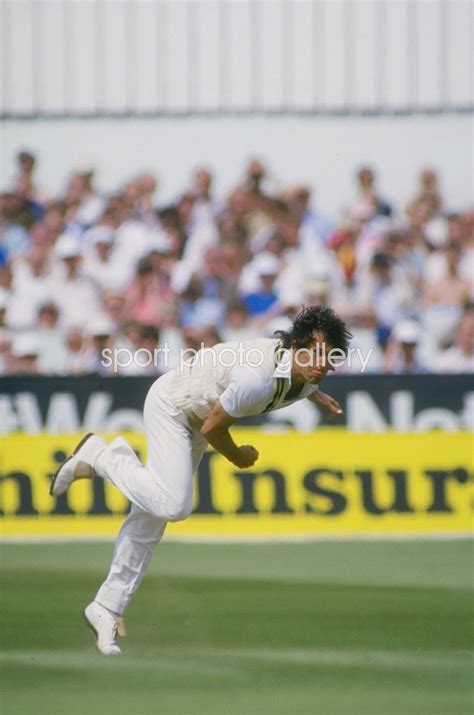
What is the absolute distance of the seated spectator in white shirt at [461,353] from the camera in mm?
10648

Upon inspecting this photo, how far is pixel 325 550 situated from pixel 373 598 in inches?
59.1

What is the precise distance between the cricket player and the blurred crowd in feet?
13.5

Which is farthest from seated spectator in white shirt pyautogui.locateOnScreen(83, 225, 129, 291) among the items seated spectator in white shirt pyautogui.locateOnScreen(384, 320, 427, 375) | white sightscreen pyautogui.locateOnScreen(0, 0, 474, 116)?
seated spectator in white shirt pyautogui.locateOnScreen(384, 320, 427, 375)

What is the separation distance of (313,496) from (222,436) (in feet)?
14.1

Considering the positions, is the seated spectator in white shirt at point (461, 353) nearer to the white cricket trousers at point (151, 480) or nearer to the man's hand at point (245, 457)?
the white cricket trousers at point (151, 480)

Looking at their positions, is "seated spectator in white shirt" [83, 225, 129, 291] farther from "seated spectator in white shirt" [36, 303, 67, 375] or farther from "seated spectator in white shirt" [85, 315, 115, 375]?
"seated spectator in white shirt" [85, 315, 115, 375]

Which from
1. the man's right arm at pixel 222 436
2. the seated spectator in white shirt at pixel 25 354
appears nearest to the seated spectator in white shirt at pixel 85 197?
the seated spectator in white shirt at pixel 25 354

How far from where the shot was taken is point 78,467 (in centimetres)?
624

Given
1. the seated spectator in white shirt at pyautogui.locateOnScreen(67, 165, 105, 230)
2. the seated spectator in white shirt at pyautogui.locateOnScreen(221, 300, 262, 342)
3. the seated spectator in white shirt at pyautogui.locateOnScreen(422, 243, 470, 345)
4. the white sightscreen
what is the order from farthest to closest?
1. the white sightscreen
2. the seated spectator in white shirt at pyautogui.locateOnScreen(67, 165, 105, 230)
3. the seated spectator in white shirt at pyautogui.locateOnScreen(422, 243, 470, 345)
4. the seated spectator in white shirt at pyautogui.locateOnScreen(221, 300, 262, 342)

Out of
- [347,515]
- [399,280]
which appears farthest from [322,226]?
[347,515]

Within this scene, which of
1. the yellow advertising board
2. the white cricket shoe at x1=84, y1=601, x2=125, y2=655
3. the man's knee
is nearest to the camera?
the man's knee

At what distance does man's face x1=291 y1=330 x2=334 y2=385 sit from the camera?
537cm

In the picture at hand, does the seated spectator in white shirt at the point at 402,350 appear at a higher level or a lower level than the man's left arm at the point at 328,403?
higher

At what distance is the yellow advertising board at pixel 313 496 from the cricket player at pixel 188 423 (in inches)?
137
